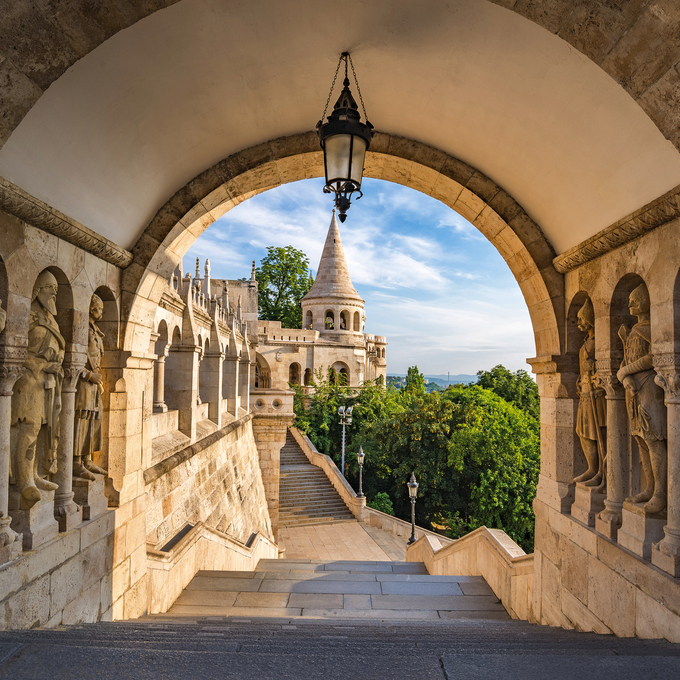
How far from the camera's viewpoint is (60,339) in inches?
144

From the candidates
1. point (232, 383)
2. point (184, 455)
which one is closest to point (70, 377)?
point (184, 455)

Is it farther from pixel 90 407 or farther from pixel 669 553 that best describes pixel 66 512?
pixel 669 553

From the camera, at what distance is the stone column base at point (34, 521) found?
3297 mm

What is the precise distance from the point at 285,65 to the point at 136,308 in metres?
2.57

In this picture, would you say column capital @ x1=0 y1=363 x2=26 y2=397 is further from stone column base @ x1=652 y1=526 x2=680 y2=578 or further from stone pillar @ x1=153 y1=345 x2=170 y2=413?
stone pillar @ x1=153 y1=345 x2=170 y2=413

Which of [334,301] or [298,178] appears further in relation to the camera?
[334,301]

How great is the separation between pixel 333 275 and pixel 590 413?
114ft

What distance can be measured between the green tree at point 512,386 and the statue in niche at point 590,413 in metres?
28.4

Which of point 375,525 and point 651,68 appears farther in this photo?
point 375,525

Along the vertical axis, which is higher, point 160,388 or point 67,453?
point 160,388

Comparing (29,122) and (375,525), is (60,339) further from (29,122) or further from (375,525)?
(375,525)

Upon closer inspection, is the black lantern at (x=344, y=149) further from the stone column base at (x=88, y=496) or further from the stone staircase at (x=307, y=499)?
the stone staircase at (x=307, y=499)

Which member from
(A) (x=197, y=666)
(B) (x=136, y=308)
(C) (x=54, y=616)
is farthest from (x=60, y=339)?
(A) (x=197, y=666)

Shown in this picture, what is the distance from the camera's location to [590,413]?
449 centimetres
